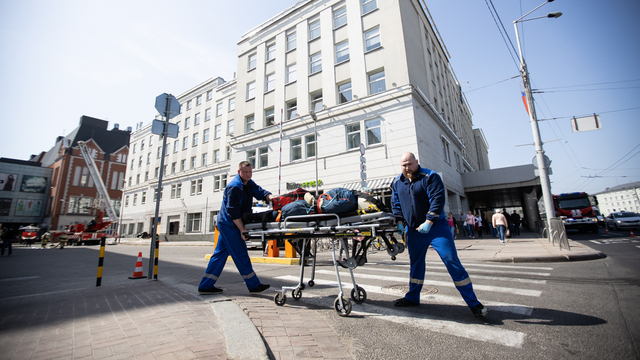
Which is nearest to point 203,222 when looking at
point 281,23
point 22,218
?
point 281,23

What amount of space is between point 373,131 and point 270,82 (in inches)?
441

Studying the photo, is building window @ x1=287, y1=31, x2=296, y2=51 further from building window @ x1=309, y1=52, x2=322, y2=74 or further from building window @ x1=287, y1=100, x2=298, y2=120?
building window @ x1=287, y1=100, x2=298, y2=120

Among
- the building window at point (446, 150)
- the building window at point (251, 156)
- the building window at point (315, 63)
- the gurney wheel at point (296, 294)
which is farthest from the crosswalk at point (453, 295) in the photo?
the building window at point (315, 63)

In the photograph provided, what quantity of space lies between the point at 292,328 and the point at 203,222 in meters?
29.6

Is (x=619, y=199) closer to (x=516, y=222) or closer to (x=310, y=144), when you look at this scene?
(x=516, y=222)

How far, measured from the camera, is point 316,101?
20.5 metres

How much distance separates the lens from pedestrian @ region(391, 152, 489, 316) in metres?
3.34

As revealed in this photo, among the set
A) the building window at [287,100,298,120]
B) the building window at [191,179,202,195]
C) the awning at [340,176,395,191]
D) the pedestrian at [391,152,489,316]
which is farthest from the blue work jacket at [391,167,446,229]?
the building window at [191,179,202,195]

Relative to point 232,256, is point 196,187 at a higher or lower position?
higher

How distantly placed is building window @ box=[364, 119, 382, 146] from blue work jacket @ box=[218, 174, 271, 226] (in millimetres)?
13726

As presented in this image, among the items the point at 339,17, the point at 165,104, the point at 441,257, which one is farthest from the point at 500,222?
the point at 339,17

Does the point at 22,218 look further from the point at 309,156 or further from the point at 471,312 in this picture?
the point at 471,312

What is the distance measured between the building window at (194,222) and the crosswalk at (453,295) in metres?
27.2

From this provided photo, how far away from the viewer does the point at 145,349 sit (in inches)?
89.0
